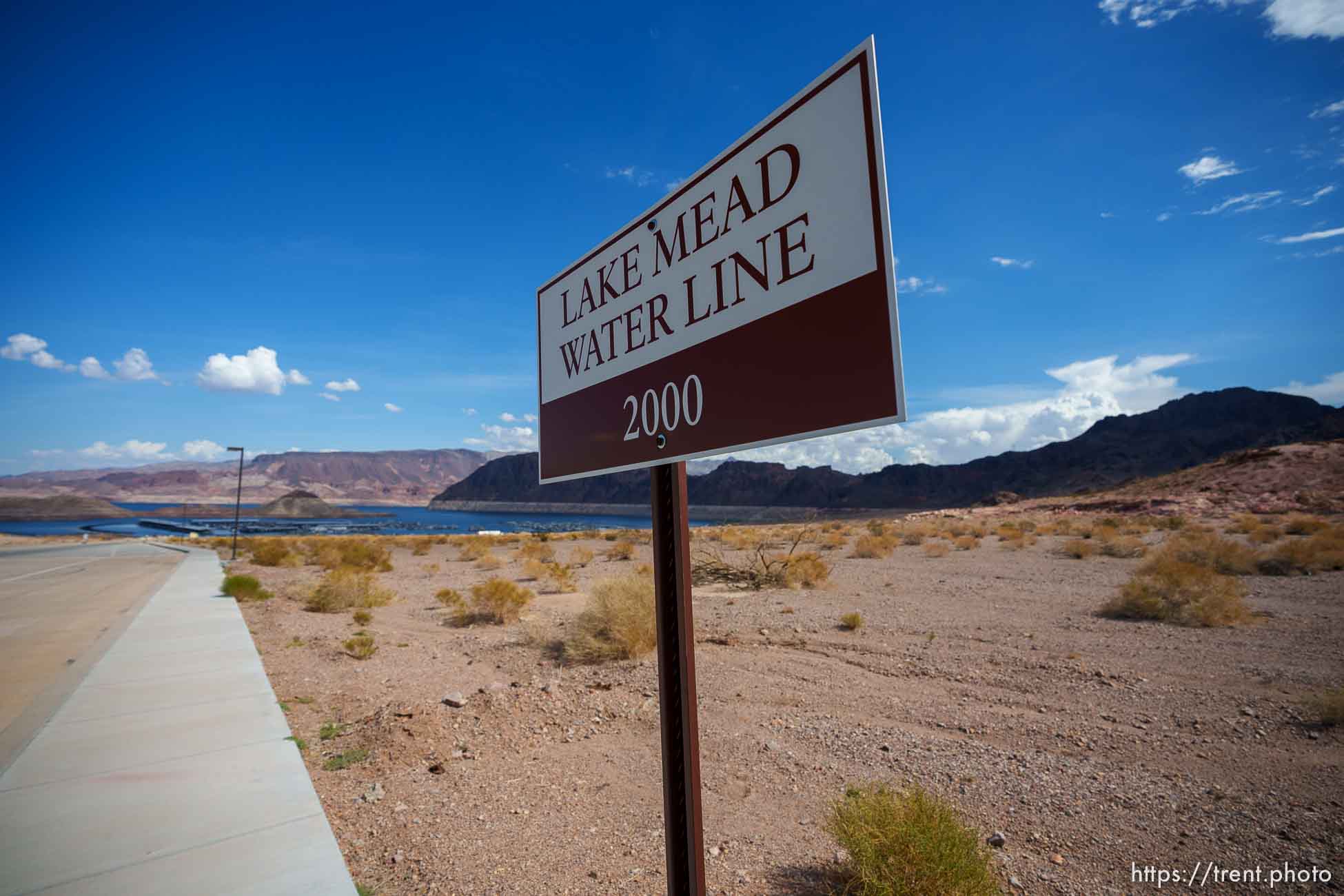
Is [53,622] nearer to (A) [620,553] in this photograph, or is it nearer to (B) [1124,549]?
(A) [620,553]

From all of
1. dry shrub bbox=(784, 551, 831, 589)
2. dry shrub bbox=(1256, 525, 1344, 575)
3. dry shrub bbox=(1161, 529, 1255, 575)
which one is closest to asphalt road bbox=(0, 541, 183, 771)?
dry shrub bbox=(784, 551, 831, 589)

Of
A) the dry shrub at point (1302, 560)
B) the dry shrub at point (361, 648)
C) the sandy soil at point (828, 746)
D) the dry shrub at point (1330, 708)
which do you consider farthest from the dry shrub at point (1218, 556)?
the dry shrub at point (361, 648)

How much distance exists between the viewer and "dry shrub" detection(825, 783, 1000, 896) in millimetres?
3271

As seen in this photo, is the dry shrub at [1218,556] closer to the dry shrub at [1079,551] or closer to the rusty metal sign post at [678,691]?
the dry shrub at [1079,551]

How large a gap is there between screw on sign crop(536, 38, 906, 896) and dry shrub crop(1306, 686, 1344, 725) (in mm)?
6921

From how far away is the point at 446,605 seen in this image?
570 inches

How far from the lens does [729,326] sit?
6.36ft

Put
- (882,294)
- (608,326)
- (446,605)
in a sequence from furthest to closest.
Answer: (446,605)
(608,326)
(882,294)

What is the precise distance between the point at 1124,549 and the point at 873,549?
731 centimetres

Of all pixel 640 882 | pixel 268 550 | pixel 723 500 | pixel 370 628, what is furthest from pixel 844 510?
pixel 640 882

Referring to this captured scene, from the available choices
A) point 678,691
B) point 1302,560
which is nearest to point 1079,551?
point 1302,560

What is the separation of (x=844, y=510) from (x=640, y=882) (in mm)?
95415

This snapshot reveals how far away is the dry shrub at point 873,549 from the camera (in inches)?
850

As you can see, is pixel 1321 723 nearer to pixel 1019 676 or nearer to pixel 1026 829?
pixel 1019 676
